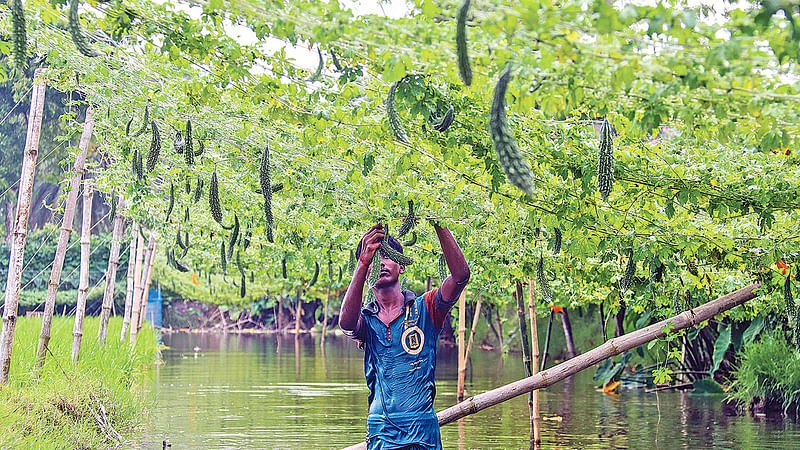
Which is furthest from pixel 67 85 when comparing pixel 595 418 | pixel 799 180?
pixel 595 418

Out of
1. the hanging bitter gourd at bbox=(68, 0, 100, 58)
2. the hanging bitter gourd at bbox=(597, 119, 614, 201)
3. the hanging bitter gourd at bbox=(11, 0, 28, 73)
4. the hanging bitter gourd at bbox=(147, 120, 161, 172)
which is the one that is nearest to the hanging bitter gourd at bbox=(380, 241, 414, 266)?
the hanging bitter gourd at bbox=(597, 119, 614, 201)

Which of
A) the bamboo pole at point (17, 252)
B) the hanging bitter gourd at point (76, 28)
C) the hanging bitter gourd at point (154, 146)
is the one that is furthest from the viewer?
the bamboo pole at point (17, 252)

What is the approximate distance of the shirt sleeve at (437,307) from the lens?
5506 millimetres

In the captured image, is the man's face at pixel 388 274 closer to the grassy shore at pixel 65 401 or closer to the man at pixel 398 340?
the man at pixel 398 340

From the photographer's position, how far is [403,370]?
539cm

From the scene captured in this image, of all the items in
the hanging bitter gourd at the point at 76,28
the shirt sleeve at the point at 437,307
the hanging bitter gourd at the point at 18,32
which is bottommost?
the shirt sleeve at the point at 437,307

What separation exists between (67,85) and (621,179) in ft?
22.2

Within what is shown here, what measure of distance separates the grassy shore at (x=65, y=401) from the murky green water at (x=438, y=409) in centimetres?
68

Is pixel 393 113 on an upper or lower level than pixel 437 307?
upper

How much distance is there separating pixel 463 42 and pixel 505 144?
0.58 m

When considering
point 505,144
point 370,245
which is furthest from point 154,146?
point 505,144

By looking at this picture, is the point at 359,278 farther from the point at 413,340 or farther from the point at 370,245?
the point at 413,340

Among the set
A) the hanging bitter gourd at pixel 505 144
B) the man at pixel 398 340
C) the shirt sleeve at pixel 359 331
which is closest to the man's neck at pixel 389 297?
the man at pixel 398 340

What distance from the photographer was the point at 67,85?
33.4 feet
